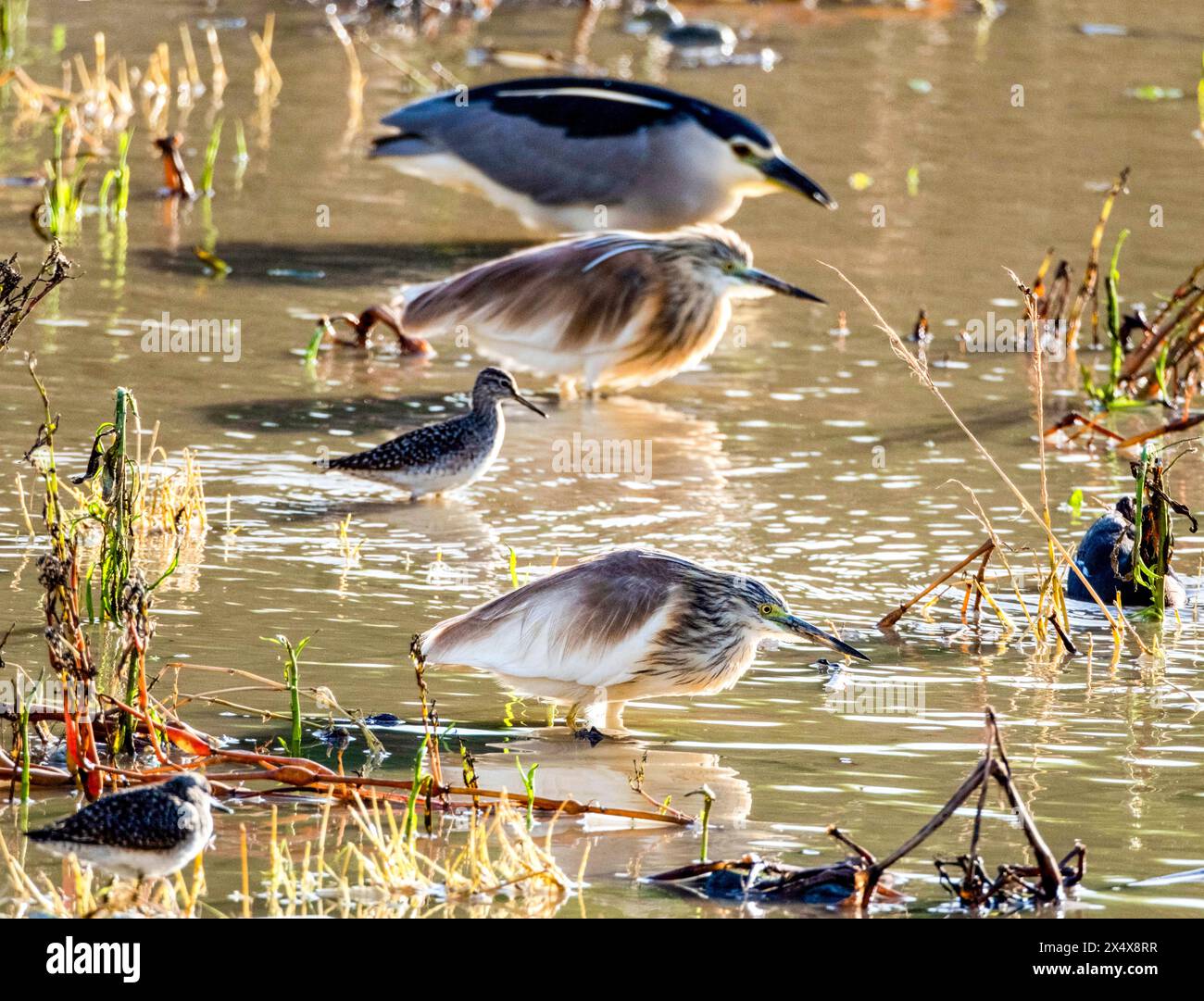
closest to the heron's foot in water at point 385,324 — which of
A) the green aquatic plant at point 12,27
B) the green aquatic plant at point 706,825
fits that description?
the green aquatic plant at point 706,825

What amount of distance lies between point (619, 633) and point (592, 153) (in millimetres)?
7057

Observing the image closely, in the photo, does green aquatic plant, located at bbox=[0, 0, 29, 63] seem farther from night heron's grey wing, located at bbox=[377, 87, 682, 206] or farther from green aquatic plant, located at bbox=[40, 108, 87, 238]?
night heron's grey wing, located at bbox=[377, 87, 682, 206]

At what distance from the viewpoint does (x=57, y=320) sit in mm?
9945

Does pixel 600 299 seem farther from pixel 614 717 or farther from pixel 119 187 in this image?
pixel 614 717

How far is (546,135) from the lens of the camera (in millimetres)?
12297

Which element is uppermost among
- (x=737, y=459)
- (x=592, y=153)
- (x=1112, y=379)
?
(x=592, y=153)

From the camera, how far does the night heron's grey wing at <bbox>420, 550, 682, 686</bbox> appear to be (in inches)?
213

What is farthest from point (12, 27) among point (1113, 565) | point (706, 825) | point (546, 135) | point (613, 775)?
point (706, 825)

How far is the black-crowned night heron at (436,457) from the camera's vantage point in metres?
7.77

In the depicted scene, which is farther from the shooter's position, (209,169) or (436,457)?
(209,169)

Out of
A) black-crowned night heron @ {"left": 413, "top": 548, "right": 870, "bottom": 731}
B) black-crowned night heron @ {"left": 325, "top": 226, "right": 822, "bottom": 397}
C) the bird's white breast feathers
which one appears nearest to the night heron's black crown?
black-crowned night heron @ {"left": 325, "top": 226, "right": 822, "bottom": 397}

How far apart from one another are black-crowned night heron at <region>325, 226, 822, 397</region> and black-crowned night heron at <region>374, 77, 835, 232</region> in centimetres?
220

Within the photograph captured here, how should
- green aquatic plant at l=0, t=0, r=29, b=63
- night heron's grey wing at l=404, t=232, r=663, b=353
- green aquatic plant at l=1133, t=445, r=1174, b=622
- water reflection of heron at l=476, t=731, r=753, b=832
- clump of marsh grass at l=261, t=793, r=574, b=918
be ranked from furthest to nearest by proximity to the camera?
green aquatic plant at l=0, t=0, r=29, b=63, night heron's grey wing at l=404, t=232, r=663, b=353, green aquatic plant at l=1133, t=445, r=1174, b=622, water reflection of heron at l=476, t=731, r=753, b=832, clump of marsh grass at l=261, t=793, r=574, b=918
